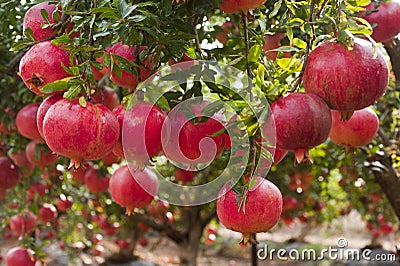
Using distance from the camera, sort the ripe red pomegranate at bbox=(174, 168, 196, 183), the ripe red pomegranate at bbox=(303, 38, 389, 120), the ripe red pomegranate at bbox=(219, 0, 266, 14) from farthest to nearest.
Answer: the ripe red pomegranate at bbox=(174, 168, 196, 183) < the ripe red pomegranate at bbox=(219, 0, 266, 14) < the ripe red pomegranate at bbox=(303, 38, 389, 120)

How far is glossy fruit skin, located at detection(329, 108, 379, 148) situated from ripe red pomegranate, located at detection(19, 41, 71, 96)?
0.85 metres

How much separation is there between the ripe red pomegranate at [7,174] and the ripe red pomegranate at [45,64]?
1.45m

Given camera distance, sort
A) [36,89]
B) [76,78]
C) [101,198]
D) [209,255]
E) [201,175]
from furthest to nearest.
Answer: [209,255] → [201,175] → [101,198] → [36,89] → [76,78]

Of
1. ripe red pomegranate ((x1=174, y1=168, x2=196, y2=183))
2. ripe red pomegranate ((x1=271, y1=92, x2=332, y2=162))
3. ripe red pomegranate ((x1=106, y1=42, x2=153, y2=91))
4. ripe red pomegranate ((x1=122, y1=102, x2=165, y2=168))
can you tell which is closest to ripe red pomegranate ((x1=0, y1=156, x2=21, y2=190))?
ripe red pomegranate ((x1=174, y1=168, x2=196, y2=183))

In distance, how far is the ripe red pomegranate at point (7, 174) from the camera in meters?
2.45

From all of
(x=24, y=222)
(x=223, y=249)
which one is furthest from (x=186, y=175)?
(x=223, y=249)

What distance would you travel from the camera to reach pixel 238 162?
3.76 feet

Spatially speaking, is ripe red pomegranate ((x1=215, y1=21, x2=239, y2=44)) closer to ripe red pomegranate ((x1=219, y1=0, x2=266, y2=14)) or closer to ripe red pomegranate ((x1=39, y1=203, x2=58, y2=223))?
ripe red pomegranate ((x1=219, y1=0, x2=266, y2=14))

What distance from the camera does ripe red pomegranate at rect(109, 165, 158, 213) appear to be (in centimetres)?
159

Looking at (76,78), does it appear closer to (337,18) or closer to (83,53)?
(83,53)

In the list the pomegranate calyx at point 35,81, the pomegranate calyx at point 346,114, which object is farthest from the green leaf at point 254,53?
the pomegranate calyx at point 35,81

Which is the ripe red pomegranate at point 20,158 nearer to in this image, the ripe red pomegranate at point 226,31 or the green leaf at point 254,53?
the ripe red pomegranate at point 226,31

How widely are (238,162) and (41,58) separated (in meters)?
0.55

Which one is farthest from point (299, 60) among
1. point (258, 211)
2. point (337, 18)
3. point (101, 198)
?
point (101, 198)
